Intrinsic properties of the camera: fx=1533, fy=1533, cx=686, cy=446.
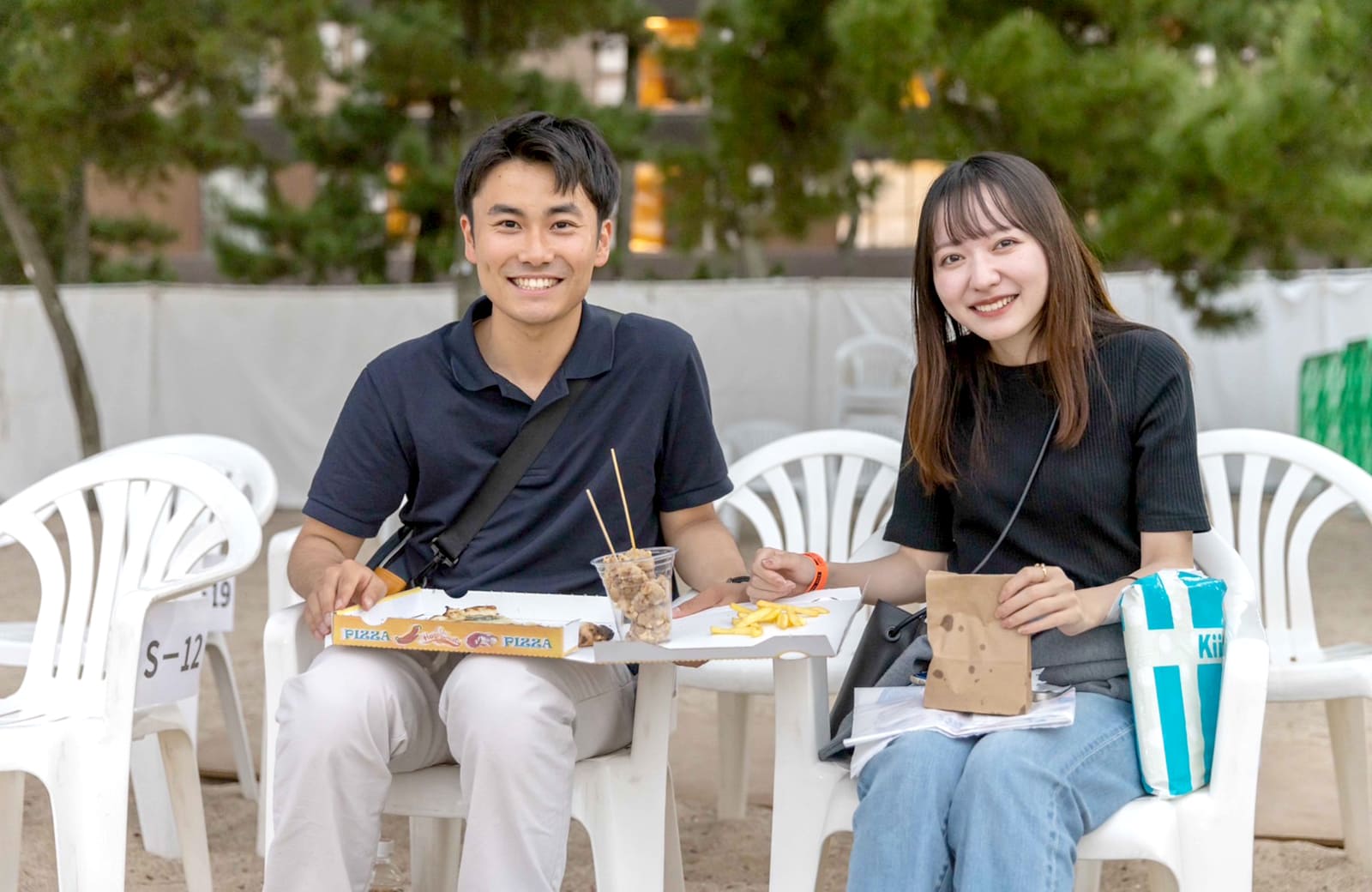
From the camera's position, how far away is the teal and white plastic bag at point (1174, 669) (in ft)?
7.11

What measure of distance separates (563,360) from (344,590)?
57cm

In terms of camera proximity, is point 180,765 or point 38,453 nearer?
point 180,765

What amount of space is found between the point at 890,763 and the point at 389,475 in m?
1.00

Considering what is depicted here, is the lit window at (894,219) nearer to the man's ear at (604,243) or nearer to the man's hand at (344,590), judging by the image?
the man's ear at (604,243)

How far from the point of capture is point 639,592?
2.10m

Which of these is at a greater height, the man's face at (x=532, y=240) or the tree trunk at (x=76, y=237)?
the tree trunk at (x=76, y=237)

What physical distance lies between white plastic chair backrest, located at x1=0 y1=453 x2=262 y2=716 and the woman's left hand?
1.51m

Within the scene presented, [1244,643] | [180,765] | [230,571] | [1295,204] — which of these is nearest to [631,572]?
[1244,643]

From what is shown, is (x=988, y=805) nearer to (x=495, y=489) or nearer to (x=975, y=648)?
(x=975, y=648)

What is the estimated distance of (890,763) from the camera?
2.20 m

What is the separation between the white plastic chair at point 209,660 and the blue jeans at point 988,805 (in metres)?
1.76

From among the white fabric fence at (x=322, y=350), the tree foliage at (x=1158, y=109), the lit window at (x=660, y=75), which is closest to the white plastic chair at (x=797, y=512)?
the tree foliage at (x=1158, y=109)

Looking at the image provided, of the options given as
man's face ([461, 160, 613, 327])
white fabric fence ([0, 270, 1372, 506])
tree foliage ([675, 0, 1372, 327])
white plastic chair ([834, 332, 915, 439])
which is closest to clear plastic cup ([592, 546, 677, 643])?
man's face ([461, 160, 613, 327])

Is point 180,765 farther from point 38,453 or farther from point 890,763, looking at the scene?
point 38,453
